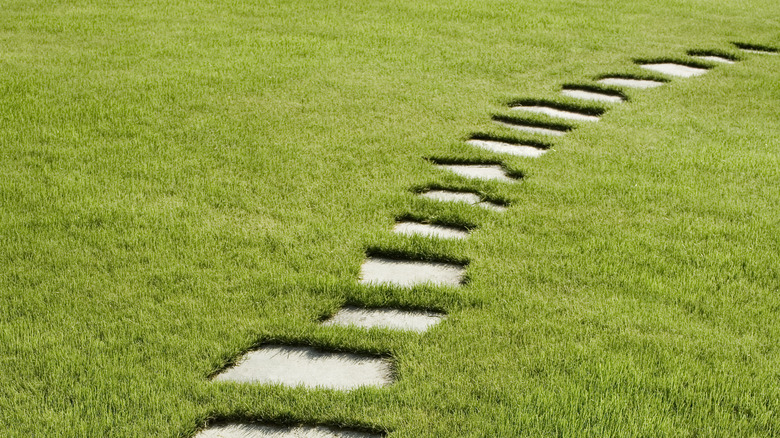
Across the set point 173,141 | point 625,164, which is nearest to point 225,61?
point 173,141

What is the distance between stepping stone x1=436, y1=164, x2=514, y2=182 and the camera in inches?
181

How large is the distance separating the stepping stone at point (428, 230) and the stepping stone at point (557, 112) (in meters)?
2.01

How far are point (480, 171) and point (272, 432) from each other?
2.45 meters

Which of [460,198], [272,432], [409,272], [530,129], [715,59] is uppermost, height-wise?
[715,59]

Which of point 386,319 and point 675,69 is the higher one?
point 675,69

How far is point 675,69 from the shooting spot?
A: 23.2ft

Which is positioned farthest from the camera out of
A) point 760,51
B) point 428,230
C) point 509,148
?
point 760,51

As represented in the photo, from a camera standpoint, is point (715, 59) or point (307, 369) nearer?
point (307, 369)

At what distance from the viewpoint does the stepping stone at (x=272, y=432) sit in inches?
102

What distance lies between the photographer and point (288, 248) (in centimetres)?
371

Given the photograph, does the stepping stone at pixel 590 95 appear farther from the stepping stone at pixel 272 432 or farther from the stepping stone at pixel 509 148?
the stepping stone at pixel 272 432

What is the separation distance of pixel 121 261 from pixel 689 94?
442 cm

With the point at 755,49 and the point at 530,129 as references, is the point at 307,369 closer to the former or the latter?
the point at 530,129

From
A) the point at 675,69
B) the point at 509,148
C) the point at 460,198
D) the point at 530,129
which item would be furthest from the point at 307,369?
the point at 675,69
